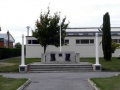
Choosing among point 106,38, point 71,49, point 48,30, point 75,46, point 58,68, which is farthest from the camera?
point 75,46

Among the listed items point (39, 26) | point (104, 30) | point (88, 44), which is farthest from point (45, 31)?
point (88, 44)

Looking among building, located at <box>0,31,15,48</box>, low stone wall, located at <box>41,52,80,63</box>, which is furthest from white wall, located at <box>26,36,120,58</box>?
building, located at <box>0,31,15,48</box>

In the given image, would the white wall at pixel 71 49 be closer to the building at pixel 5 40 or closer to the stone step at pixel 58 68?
the building at pixel 5 40

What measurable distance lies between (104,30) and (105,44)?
1.73m

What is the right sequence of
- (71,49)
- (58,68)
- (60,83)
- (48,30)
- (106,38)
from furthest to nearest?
(71,49), (48,30), (106,38), (58,68), (60,83)

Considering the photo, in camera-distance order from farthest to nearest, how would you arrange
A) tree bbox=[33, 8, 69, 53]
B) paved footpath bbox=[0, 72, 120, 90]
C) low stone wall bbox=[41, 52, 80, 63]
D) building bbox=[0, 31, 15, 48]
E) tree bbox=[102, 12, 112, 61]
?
building bbox=[0, 31, 15, 48] → tree bbox=[33, 8, 69, 53] → tree bbox=[102, 12, 112, 61] → low stone wall bbox=[41, 52, 80, 63] → paved footpath bbox=[0, 72, 120, 90]

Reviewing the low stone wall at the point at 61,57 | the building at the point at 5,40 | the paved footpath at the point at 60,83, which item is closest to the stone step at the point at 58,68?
the low stone wall at the point at 61,57

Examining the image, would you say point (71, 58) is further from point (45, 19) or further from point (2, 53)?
point (2, 53)

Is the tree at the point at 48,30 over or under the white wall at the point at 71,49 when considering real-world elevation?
over

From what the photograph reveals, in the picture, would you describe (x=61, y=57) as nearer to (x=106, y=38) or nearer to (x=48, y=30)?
(x=106, y=38)

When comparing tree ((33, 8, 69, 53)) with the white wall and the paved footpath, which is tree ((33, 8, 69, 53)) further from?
the paved footpath

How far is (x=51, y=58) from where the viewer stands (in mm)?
31359

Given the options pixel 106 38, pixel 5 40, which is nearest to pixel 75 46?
pixel 106 38

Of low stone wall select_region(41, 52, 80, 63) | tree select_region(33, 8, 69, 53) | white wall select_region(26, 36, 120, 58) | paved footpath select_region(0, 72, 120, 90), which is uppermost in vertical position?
tree select_region(33, 8, 69, 53)
